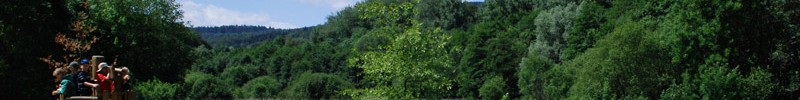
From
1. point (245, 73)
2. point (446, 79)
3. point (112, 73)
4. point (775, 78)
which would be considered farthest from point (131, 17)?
point (245, 73)

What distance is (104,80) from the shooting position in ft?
46.7

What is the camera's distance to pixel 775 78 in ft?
139

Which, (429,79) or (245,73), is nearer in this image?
(429,79)

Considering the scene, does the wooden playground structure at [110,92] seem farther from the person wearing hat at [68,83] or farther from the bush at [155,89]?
the bush at [155,89]

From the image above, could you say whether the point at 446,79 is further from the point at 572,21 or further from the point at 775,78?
the point at 572,21

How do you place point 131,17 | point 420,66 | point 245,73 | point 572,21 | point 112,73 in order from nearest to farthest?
1. point 112,73
2. point 420,66
3. point 131,17
4. point 572,21
5. point 245,73

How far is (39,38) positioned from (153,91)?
14.0 m

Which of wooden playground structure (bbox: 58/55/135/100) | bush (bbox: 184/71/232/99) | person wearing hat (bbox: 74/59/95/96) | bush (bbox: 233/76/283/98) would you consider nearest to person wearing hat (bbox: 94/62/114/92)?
wooden playground structure (bbox: 58/55/135/100)

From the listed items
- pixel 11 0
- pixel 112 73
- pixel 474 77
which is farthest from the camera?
pixel 474 77

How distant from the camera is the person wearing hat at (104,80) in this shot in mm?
14211

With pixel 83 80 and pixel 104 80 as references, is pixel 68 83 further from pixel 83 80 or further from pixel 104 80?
pixel 104 80

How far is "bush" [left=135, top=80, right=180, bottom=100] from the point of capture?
4581cm

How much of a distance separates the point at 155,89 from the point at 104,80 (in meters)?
35.2

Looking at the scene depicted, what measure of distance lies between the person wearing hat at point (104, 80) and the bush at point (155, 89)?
30540 mm
